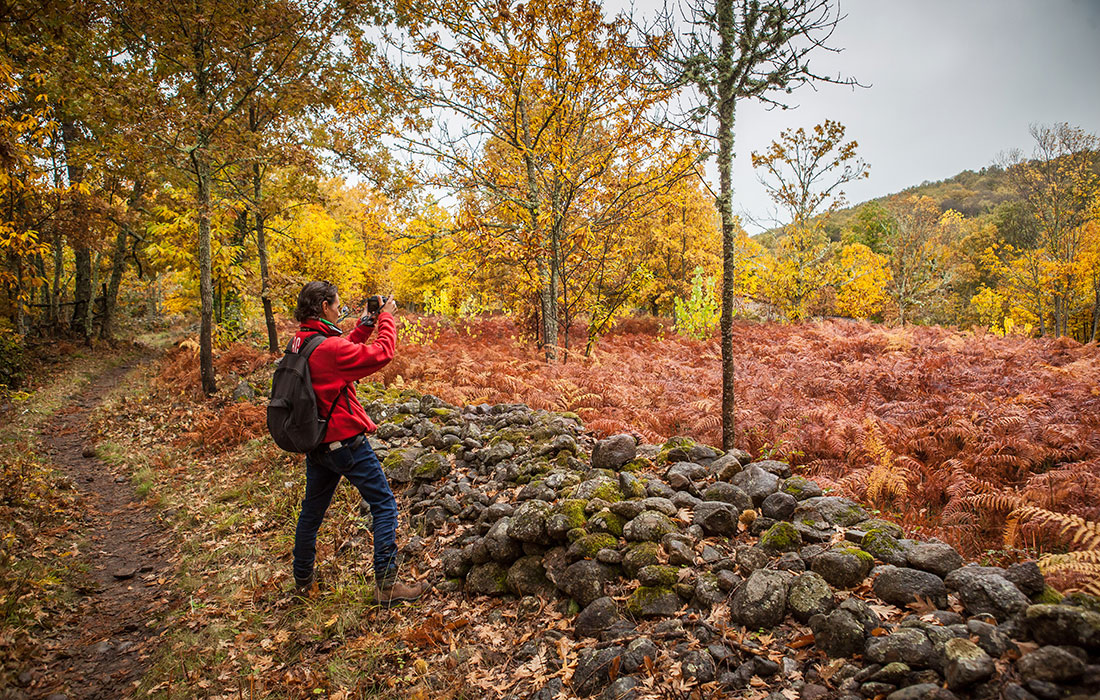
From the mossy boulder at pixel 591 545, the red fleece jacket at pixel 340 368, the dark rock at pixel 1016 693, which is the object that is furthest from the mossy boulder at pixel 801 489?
the red fleece jacket at pixel 340 368

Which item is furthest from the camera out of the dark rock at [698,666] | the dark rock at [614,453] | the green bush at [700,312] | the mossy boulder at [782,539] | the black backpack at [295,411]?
the green bush at [700,312]

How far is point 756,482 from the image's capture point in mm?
4516

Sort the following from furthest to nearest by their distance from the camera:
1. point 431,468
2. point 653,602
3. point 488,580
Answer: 1. point 431,468
2. point 488,580
3. point 653,602

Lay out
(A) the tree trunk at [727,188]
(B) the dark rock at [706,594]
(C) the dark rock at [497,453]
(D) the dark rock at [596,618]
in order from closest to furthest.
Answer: (B) the dark rock at [706,594] → (D) the dark rock at [596,618] → (A) the tree trunk at [727,188] → (C) the dark rock at [497,453]

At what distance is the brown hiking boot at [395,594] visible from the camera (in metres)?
4.40

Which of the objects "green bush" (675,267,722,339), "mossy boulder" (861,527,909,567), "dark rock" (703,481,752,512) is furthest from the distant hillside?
"mossy boulder" (861,527,909,567)

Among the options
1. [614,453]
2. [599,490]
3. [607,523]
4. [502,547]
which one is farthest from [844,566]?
[502,547]

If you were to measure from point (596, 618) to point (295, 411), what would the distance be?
288cm

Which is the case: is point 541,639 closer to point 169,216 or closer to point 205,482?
point 205,482

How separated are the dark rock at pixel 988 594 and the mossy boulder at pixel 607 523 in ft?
7.49

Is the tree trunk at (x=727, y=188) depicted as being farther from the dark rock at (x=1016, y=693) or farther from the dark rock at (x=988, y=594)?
the dark rock at (x=1016, y=693)

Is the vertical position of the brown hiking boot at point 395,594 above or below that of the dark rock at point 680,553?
below

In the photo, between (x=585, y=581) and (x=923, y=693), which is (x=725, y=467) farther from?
(x=923, y=693)

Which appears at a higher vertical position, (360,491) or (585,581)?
(360,491)
